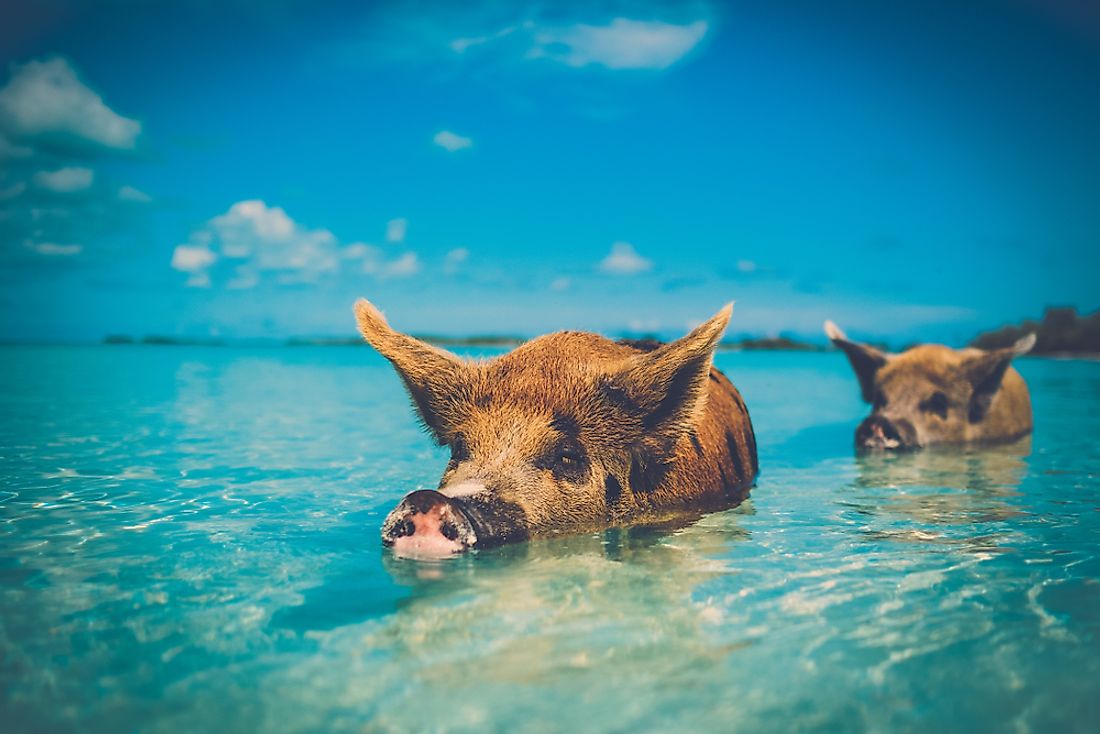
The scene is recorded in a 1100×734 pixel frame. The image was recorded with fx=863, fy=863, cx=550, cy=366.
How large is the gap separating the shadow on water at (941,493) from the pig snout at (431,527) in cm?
354

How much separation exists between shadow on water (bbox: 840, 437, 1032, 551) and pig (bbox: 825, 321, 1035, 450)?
274 millimetres

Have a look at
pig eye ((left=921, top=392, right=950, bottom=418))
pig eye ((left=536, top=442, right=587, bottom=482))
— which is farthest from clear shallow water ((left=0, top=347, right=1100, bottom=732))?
pig eye ((left=921, top=392, right=950, bottom=418))

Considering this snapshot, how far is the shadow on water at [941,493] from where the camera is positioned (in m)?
7.17

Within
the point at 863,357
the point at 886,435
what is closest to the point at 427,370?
the point at 886,435

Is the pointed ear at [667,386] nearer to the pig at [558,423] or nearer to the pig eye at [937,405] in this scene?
the pig at [558,423]

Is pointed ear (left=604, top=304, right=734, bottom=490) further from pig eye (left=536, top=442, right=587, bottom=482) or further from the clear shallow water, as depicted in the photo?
the clear shallow water

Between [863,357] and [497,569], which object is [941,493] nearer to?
[863,357]

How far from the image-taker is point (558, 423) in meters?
6.40

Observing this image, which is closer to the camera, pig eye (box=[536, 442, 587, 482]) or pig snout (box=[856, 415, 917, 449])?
pig eye (box=[536, 442, 587, 482])

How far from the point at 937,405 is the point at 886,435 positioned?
1.44 metres

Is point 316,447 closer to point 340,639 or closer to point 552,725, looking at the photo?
point 340,639

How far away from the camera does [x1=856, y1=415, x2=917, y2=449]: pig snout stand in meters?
12.3

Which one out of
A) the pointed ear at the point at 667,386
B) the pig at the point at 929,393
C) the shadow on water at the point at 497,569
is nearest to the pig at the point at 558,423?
the pointed ear at the point at 667,386

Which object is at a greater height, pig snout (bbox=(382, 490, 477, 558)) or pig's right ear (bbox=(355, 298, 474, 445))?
pig's right ear (bbox=(355, 298, 474, 445))
